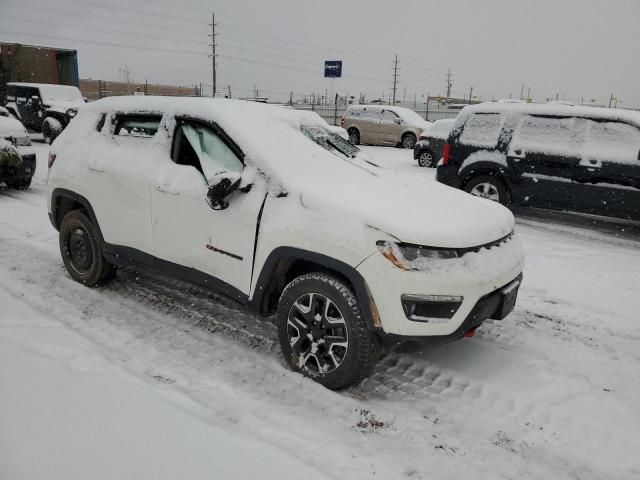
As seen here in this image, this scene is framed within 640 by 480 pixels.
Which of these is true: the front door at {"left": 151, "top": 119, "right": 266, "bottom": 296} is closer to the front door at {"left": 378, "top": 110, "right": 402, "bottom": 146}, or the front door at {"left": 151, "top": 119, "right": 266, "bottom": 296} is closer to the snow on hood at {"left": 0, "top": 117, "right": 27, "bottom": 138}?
the snow on hood at {"left": 0, "top": 117, "right": 27, "bottom": 138}

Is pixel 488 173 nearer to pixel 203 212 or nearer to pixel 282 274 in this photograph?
pixel 282 274

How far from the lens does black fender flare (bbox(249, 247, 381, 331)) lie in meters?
2.72

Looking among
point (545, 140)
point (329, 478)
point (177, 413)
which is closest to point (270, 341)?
point (177, 413)

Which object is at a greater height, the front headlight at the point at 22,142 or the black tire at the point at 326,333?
the front headlight at the point at 22,142

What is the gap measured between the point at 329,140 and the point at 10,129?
6.80 m

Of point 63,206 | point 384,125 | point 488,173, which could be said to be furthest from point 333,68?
point 63,206

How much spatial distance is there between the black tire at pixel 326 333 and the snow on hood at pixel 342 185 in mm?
473

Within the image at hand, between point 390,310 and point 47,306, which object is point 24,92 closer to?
point 47,306

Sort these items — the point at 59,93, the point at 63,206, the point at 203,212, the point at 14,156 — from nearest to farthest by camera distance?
the point at 203,212 < the point at 63,206 < the point at 14,156 < the point at 59,93

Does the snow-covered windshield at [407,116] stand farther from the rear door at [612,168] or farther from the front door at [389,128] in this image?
the rear door at [612,168]

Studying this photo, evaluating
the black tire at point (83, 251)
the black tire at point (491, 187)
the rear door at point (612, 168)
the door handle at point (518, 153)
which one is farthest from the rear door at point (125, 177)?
the rear door at point (612, 168)

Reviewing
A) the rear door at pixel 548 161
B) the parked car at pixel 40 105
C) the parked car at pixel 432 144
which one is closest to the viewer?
the rear door at pixel 548 161

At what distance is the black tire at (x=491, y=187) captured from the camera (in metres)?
7.47

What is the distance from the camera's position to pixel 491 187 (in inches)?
299
